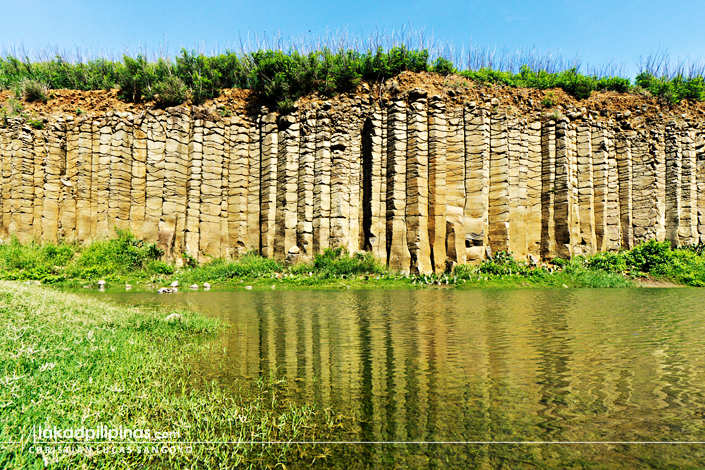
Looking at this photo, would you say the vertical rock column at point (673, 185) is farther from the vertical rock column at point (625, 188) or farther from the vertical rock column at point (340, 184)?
the vertical rock column at point (340, 184)

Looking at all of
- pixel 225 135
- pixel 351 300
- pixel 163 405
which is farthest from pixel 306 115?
pixel 163 405

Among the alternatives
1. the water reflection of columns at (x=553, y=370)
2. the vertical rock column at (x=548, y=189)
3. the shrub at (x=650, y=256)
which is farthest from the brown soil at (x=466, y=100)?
the water reflection of columns at (x=553, y=370)

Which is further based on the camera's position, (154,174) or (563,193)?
(154,174)

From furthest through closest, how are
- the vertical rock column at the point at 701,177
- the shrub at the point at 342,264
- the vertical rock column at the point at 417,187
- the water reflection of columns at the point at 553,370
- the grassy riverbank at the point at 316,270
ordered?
1. the vertical rock column at the point at 701,177
2. the vertical rock column at the point at 417,187
3. the shrub at the point at 342,264
4. the grassy riverbank at the point at 316,270
5. the water reflection of columns at the point at 553,370

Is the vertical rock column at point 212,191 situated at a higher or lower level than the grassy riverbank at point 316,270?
higher

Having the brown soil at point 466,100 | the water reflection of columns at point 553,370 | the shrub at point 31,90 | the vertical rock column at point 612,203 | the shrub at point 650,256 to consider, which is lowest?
the water reflection of columns at point 553,370

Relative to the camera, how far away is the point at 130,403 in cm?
316

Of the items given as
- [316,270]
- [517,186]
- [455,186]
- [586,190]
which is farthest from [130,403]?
[586,190]

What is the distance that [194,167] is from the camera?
67.4 feet

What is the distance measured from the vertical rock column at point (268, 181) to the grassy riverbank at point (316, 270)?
1.08 m

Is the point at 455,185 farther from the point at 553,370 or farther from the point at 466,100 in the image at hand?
the point at 553,370

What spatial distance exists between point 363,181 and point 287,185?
3.70m

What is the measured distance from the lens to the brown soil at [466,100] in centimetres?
2023

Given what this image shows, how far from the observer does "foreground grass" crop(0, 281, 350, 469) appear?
96.5 inches
